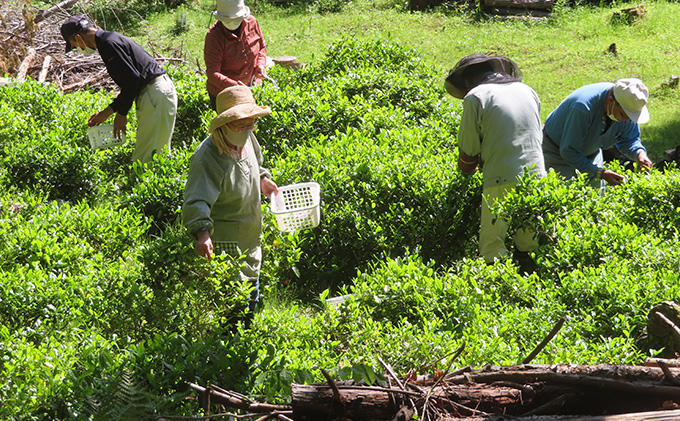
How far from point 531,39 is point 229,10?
7.81 m

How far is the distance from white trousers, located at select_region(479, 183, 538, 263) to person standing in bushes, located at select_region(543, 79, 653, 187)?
0.70 m

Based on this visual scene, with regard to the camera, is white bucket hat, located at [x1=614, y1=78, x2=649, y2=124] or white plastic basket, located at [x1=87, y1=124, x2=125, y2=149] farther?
white plastic basket, located at [x1=87, y1=124, x2=125, y2=149]

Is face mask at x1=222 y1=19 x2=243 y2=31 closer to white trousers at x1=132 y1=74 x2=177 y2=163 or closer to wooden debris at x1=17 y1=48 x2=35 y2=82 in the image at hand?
white trousers at x1=132 y1=74 x2=177 y2=163

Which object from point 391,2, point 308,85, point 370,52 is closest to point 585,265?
point 308,85

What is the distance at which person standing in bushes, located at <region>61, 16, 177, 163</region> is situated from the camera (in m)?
6.11

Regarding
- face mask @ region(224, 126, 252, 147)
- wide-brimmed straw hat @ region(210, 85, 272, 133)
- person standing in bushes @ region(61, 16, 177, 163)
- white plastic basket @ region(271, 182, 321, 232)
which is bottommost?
white plastic basket @ region(271, 182, 321, 232)

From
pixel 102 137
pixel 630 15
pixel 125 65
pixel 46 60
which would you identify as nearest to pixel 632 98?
pixel 125 65

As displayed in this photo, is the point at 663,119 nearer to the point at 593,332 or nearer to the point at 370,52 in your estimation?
the point at 370,52

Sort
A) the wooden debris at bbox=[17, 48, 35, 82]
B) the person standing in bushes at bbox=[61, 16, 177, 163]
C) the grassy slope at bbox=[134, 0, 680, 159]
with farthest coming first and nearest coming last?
the grassy slope at bbox=[134, 0, 680, 159]
the wooden debris at bbox=[17, 48, 35, 82]
the person standing in bushes at bbox=[61, 16, 177, 163]

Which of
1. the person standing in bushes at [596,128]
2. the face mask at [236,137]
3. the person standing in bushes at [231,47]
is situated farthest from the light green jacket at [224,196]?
the person standing in bushes at [596,128]

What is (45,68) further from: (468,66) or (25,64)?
(468,66)

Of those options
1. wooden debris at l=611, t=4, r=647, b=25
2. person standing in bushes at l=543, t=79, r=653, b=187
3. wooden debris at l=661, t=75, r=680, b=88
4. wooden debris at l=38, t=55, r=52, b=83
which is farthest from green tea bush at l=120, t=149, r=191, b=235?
wooden debris at l=611, t=4, r=647, b=25

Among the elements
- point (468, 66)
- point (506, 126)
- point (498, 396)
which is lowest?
point (498, 396)

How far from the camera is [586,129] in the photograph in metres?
5.55
